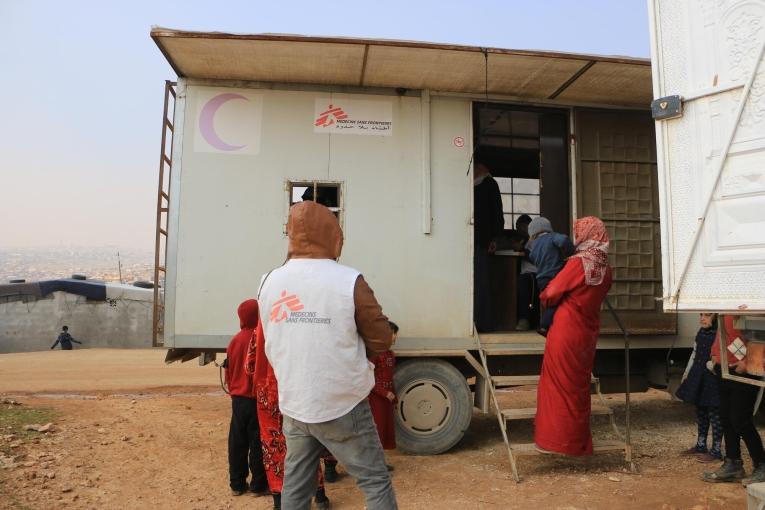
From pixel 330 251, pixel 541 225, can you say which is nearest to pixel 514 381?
pixel 541 225

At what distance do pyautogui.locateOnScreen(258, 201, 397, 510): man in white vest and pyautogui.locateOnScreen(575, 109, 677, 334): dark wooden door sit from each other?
12.9 feet

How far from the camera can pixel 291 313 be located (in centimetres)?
243

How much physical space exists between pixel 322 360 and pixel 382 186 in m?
3.18

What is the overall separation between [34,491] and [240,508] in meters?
1.54

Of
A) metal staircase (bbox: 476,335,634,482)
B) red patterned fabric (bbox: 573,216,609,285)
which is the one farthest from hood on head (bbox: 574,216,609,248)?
metal staircase (bbox: 476,335,634,482)

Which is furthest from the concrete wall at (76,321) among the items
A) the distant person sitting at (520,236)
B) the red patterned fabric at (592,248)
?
the red patterned fabric at (592,248)

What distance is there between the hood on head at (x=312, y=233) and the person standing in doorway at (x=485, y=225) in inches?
141

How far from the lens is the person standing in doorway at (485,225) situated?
6.01 meters

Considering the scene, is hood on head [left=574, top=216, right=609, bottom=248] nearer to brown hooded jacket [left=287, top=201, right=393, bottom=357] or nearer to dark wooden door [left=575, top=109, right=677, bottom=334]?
dark wooden door [left=575, top=109, right=677, bottom=334]

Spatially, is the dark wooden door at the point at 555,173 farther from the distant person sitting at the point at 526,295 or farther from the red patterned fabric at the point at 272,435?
the red patterned fabric at the point at 272,435

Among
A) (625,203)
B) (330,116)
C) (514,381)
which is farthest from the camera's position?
(625,203)

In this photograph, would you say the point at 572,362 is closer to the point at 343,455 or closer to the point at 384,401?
the point at 384,401

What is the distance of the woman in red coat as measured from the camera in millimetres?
4410

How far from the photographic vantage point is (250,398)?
13.8 feet
